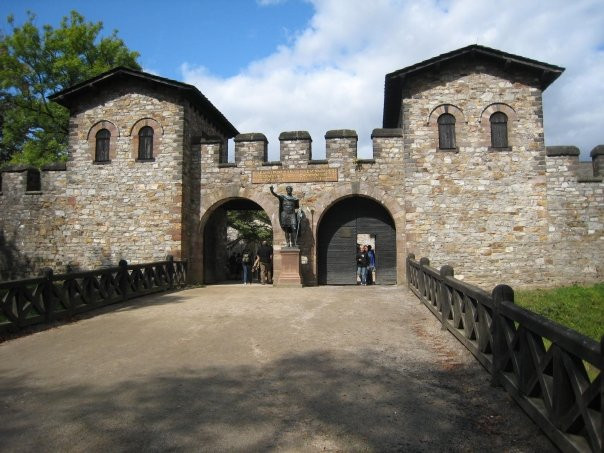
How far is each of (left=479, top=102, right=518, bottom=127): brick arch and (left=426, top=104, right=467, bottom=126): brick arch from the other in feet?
1.82

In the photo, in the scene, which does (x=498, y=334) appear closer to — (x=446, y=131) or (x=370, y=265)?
(x=446, y=131)

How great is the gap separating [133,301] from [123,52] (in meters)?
16.5

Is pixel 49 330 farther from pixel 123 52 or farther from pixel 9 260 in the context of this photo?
pixel 123 52

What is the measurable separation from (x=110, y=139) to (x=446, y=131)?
10781mm

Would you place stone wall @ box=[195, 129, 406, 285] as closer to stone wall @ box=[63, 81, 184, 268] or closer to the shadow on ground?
stone wall @ box=[63, 81, 184, 268]

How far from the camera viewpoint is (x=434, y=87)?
1265cm

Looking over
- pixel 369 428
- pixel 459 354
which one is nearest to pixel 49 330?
pixel 369 428

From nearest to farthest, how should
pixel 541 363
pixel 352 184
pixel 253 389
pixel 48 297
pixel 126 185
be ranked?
pixel 541 363 → pixel 253 389 → pixel 48 297 → pixel 352 184 → pixel 126 185

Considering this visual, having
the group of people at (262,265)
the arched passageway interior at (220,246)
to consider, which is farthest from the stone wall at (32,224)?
the group of people at (262,265)

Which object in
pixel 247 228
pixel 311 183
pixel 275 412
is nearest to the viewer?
pixel 275 412

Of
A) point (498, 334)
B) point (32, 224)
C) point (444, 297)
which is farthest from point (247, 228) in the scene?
point (498, 334)

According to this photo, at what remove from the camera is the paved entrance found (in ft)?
10.8

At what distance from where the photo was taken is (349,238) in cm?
1390

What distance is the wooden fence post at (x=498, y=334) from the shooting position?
414 centimetres
